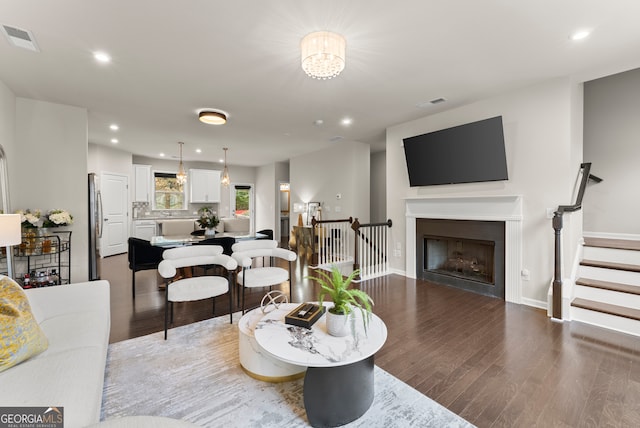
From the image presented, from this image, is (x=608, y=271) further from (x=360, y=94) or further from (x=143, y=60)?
(x=143, y=60)

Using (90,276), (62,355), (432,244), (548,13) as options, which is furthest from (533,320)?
(90,276)

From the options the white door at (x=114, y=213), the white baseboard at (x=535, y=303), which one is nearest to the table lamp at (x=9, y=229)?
the white door at (x=114, y=213)

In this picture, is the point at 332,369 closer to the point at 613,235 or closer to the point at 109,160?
the point at 613,235

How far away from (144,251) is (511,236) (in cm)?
501

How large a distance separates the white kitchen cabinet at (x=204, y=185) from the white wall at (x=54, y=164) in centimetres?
472

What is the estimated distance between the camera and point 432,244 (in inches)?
191

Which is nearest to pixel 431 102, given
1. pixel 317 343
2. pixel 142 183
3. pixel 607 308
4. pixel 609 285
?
pixel 609 285

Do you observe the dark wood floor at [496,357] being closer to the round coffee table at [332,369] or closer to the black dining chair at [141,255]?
the black dining chair at [141,255]

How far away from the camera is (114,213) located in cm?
722

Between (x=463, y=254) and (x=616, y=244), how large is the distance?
1.77m

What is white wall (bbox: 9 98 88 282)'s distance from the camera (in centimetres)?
384

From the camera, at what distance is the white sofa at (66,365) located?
Answer: 3.83 feet

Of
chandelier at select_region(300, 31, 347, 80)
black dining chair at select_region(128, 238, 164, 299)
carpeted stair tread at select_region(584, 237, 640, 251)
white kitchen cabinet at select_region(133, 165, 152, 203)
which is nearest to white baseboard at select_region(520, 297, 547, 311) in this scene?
carpeted stair tread at select_region(584, 237, 640, 251)
